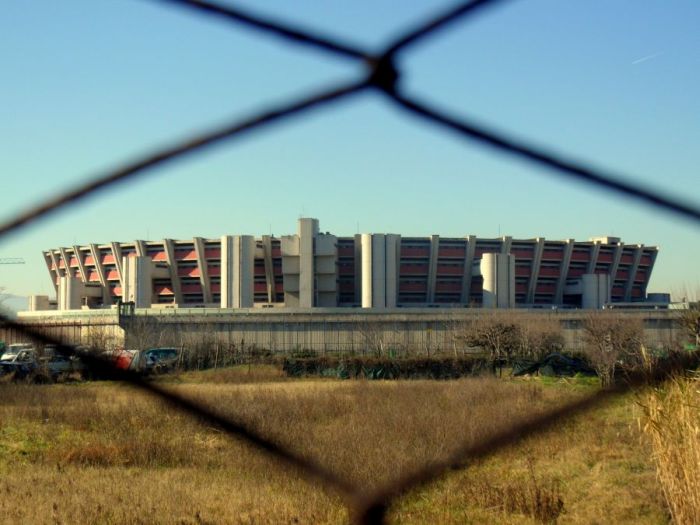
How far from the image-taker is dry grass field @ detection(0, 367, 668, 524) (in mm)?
5832

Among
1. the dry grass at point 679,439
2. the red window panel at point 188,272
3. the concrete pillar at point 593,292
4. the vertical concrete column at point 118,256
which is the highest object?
the vertical concrete column at point 118,256

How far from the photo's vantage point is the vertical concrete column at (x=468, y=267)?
3350 centimetres

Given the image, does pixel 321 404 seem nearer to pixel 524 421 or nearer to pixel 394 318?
pixel 524 421

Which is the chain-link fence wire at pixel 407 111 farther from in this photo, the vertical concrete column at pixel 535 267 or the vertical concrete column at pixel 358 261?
the vertical concrete column at pixel 535 267

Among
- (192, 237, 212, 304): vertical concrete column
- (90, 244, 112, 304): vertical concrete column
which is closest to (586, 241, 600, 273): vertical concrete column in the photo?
(192, 237, 212, 304): vertical concrete column

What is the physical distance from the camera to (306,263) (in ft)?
101

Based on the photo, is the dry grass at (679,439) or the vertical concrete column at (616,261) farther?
the vertical concrete column at (616,261)

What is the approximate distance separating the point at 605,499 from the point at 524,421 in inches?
252

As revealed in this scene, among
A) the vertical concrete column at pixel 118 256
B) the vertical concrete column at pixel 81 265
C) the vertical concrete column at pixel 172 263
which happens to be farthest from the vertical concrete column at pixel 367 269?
the vertical concrete column at pixel 81 265

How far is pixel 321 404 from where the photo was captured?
930 centimetres

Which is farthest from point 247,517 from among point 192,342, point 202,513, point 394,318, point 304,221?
point 304,221

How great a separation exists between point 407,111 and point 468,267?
33.3 metres

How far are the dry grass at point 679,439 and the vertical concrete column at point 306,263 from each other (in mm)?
25775

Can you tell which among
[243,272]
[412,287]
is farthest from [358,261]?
[243,272]
